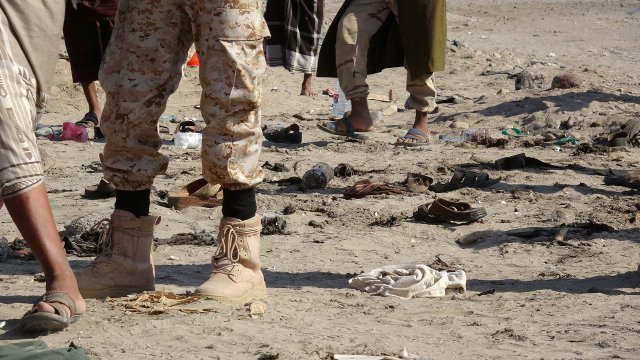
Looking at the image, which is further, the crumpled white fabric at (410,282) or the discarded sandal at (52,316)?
the crumpled white fabric at (410,282)

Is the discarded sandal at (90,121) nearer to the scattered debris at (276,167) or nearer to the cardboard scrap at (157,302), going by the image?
the scattered debris at (276,167)

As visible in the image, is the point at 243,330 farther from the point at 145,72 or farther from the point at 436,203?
the point at 436,203

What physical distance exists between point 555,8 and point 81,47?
12.3 meters

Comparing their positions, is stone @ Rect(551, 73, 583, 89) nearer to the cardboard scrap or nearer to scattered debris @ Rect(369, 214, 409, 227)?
scattered debris @ Rect(369, 214, 409, 227)

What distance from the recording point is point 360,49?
7.87 m

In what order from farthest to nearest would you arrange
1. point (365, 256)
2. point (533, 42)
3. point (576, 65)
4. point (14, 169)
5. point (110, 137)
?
Answer: 1. point (533, 42)
2. point (576, 65)
3. point (365, 256)
4. point (110, 137)
5. point (14, 169)

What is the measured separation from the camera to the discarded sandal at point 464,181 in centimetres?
658

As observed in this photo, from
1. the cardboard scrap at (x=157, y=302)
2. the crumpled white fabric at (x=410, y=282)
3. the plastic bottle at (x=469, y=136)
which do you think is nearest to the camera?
the cardboard scrap at (x=157, y=302)

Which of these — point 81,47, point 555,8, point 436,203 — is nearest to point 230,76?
point 436,203

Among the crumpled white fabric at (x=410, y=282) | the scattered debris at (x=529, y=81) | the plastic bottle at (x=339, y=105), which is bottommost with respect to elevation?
the plastic bottle at (x=339, y=105)

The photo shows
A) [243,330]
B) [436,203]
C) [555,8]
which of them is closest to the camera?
[243,330]

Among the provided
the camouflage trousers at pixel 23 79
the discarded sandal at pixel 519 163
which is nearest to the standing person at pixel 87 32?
the discarded sandal at pixel 519 163

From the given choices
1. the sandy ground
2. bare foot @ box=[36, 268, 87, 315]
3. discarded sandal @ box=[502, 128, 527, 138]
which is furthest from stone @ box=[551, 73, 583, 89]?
bare foot @ box=[36, 268, 87, 315]

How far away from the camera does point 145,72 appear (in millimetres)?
3836
